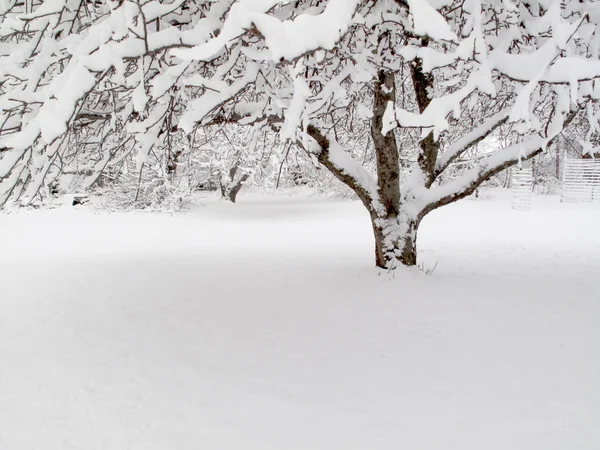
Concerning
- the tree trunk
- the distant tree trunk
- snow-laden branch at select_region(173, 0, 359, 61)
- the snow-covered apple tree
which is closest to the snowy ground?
the tree trunk

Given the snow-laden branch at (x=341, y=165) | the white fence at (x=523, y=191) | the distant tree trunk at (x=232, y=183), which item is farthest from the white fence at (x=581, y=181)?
the snow-laden branch at (x=341, y=165)

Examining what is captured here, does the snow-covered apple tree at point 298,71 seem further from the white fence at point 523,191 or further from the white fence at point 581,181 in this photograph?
the white fence at point 581,181

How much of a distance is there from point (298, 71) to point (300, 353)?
214 cm

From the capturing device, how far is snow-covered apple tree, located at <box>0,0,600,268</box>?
2.53m

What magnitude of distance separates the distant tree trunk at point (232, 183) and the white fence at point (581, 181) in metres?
13.2

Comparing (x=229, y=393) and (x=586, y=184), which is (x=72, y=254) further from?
(x=586, y=184)

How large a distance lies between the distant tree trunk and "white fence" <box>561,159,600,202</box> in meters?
13.2

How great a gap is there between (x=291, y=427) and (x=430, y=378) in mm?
1107

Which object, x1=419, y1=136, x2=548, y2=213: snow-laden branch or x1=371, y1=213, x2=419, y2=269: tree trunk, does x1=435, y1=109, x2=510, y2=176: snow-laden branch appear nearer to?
x1=419, y1=136, x2=548, y2=213: snow-laden branch

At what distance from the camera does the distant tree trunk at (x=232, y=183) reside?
18.2 metres

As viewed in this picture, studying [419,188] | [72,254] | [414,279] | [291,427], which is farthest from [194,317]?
[72,254]

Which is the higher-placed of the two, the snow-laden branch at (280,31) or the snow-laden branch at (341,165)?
the snow-laden branch at (280,31)

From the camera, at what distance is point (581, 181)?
18641mm

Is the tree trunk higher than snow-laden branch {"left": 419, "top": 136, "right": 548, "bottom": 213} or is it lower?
lower
